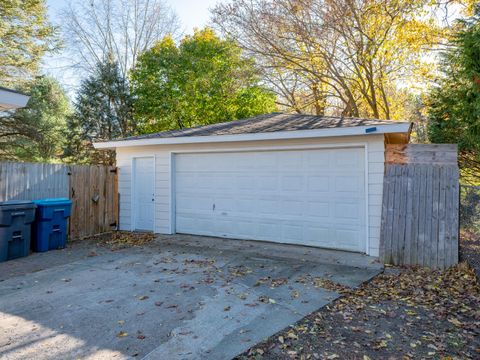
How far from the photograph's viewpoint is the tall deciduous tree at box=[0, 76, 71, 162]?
1738cm

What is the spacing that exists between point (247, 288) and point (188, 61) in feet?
47.3

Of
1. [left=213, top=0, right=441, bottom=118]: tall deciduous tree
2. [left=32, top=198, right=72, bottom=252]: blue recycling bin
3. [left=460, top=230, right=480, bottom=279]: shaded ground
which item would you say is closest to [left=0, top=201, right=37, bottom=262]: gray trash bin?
[left=32, top=198, right=72, bottom=252]: blue recycling bin

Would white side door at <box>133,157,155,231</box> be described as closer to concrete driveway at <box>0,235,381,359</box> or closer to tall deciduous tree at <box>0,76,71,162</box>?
concrete driveway at <box>0,235,381,359</box>

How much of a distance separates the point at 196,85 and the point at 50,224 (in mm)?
11196

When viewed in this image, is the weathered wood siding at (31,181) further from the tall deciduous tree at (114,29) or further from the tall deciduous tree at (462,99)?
the tall deciduous tree at (114,29)

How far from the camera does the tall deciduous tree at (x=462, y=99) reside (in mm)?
6625

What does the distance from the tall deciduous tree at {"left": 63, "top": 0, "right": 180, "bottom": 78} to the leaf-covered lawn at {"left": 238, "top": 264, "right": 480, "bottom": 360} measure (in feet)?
62.0

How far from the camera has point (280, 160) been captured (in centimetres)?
787

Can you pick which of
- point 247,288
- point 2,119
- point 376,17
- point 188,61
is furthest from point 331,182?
point 2,119

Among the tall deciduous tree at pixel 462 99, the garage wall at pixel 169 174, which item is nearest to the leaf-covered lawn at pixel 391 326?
the garage wall at pixel 169 174

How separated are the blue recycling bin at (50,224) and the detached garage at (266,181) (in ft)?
7.33

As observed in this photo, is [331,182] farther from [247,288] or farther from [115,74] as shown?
[115,74]

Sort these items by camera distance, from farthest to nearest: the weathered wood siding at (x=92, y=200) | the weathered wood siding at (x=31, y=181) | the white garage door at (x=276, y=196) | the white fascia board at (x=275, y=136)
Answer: the weathered wood siding at (x=92, y=200), the weathered wood siding at (x=31, y=181), the white garage door at (x=276, y=196), the white fascia board at (x=275, y=136)

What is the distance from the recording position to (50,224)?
7508 millimetres
